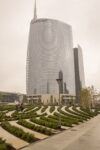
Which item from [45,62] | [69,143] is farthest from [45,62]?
[69,143]

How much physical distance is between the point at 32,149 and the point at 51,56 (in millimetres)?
178819

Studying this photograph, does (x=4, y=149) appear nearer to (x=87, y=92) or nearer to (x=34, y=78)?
(x=87, y=92)

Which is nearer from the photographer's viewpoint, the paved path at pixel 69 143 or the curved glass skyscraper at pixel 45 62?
the paved path at pixel 69 143

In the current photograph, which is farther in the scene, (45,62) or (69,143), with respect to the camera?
(45,62)

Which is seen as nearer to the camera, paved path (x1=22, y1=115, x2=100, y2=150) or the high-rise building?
paved path (x1=22, y1=115, x2=100, y2=150)

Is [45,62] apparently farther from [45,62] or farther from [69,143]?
[69,143]

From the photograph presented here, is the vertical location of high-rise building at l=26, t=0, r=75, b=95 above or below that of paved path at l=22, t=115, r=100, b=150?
above

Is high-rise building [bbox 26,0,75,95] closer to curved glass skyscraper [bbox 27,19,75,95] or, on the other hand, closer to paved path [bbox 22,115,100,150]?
curved glass skyscraper [bbox 27,19,75,95]

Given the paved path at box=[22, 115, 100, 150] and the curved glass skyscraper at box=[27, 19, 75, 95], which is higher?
the curved glass skyscraper at box=[27, 19, 75, 95]

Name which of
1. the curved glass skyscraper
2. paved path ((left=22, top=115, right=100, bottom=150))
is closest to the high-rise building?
the curved glass skyscraper

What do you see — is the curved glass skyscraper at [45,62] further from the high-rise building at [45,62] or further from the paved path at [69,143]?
the paved path at [69,143]

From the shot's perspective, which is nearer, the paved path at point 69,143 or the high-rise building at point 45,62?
the paved path at point 69,143

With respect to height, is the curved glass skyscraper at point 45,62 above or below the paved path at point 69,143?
above

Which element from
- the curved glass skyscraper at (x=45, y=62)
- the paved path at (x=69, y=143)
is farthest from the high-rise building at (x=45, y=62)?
the paved path at (x=69, y=143)
